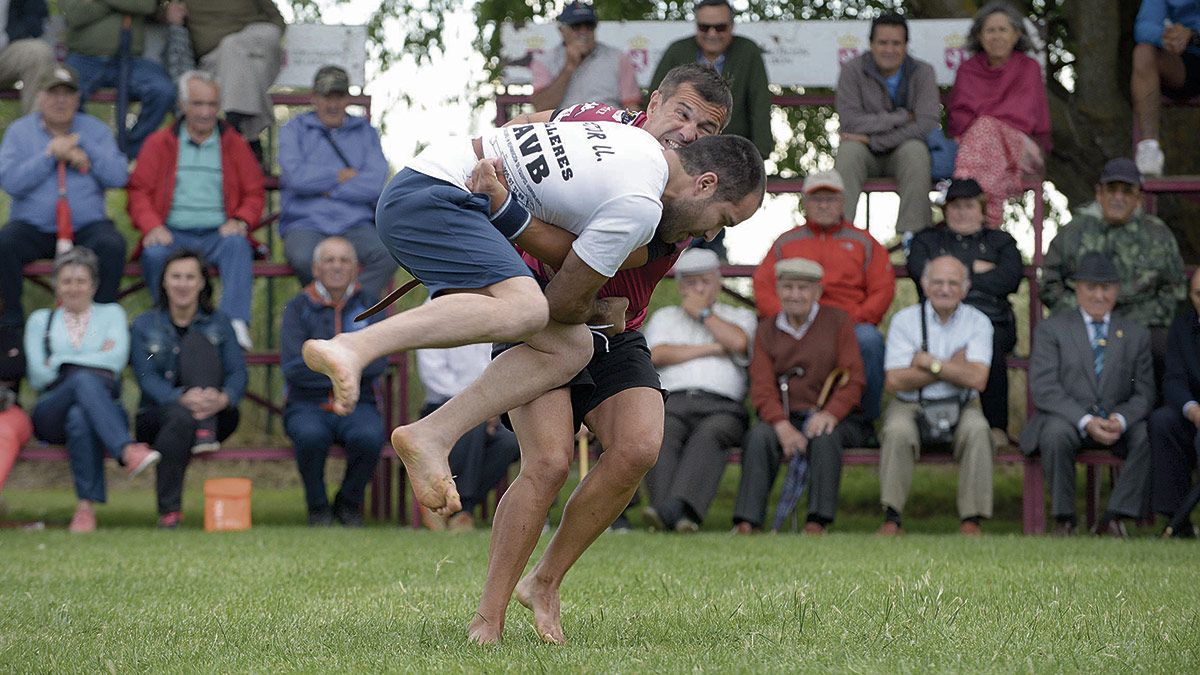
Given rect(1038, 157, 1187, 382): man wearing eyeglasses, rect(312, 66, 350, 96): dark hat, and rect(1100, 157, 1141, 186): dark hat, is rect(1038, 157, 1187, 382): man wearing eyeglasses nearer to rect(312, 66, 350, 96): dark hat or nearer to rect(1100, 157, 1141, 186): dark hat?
rect(1100, 157, 1141, 186): dark hat

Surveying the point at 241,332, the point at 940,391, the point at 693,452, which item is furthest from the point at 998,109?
the point at 241,332

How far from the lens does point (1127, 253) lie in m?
10.5

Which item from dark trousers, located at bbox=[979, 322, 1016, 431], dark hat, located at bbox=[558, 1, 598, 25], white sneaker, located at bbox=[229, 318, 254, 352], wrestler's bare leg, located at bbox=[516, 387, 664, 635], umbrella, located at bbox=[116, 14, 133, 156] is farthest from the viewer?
umbrella, located at bbox=[116, 14, 133, 156]

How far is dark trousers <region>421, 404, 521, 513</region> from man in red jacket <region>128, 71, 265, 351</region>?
6.30ft

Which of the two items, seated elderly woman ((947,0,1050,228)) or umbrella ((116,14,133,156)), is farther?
umbrella ((116,14,133,156))

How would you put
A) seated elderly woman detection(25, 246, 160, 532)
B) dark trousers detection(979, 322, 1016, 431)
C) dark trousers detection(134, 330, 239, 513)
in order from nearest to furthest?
1. seated elderly woman detection(25, 246, 160, 532)
2. dark trousers detection(134, 330, 239, 513)
3. dark trousers detection(979, 322, 1016, 431)

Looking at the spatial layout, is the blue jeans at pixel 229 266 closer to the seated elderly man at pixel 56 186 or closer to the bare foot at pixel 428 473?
the seated elderly man at pixel 56 186

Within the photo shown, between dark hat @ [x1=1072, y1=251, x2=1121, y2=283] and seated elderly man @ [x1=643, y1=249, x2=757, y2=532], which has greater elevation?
dark hat @ [x1=1072, y1=251, x2=1121, y2=283]

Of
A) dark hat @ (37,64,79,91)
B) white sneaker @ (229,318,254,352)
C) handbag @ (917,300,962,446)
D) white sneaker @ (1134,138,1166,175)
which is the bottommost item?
handbag @ (917,300,962,446)

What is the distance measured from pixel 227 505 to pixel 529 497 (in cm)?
577

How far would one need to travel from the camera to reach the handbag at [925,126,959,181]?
442 inches

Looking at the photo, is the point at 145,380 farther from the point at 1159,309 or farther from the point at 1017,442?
the point at 1159,309

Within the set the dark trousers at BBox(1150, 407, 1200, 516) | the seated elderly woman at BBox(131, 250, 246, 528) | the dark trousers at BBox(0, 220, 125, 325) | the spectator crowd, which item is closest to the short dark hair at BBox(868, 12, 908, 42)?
the spectator crowd

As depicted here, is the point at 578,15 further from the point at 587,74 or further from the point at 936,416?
the point at 936,416
